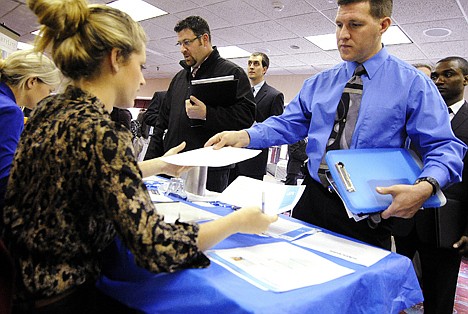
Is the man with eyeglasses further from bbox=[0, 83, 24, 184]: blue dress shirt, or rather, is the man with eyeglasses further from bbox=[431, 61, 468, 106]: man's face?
bbox=[431, 61, 468, 106]: man's face

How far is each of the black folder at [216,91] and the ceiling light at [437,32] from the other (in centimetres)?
383

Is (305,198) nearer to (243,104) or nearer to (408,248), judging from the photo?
(243,104)

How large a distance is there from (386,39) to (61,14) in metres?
5.43

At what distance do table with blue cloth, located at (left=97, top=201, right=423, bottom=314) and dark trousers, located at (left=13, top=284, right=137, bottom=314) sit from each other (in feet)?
0.10

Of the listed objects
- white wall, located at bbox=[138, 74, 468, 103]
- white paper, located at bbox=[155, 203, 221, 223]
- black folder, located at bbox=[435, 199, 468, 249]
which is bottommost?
black folder, located at bbox=[435, 199, 468, 249]

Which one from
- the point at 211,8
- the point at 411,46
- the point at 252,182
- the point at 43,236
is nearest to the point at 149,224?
the point at 43,236

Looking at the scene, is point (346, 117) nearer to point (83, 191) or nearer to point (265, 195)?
point (265, 195)

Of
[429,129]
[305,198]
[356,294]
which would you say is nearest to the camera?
[356,294]

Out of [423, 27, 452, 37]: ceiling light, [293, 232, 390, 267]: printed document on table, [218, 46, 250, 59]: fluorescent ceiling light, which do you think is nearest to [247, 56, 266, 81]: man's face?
[293, 232, 390, 267]: printed document on table

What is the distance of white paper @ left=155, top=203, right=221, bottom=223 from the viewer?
3.65 ft

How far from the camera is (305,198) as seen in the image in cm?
142

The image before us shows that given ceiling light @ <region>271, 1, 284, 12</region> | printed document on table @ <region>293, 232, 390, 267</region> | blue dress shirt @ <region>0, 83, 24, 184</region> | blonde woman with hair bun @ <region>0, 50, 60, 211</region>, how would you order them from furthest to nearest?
ceiling light @ <region>271, 1, 284, 12</region>, blonde woman with hair bun @ <region>0, 50, 60, 211</region>, blue dress shirt @ <region>0, 83, 24, 184</region>, printed document on table @ <region>293, 232, 390, 267</region>

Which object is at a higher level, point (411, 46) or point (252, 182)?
Answer: point (411, 46)

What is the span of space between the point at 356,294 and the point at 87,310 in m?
0.62
